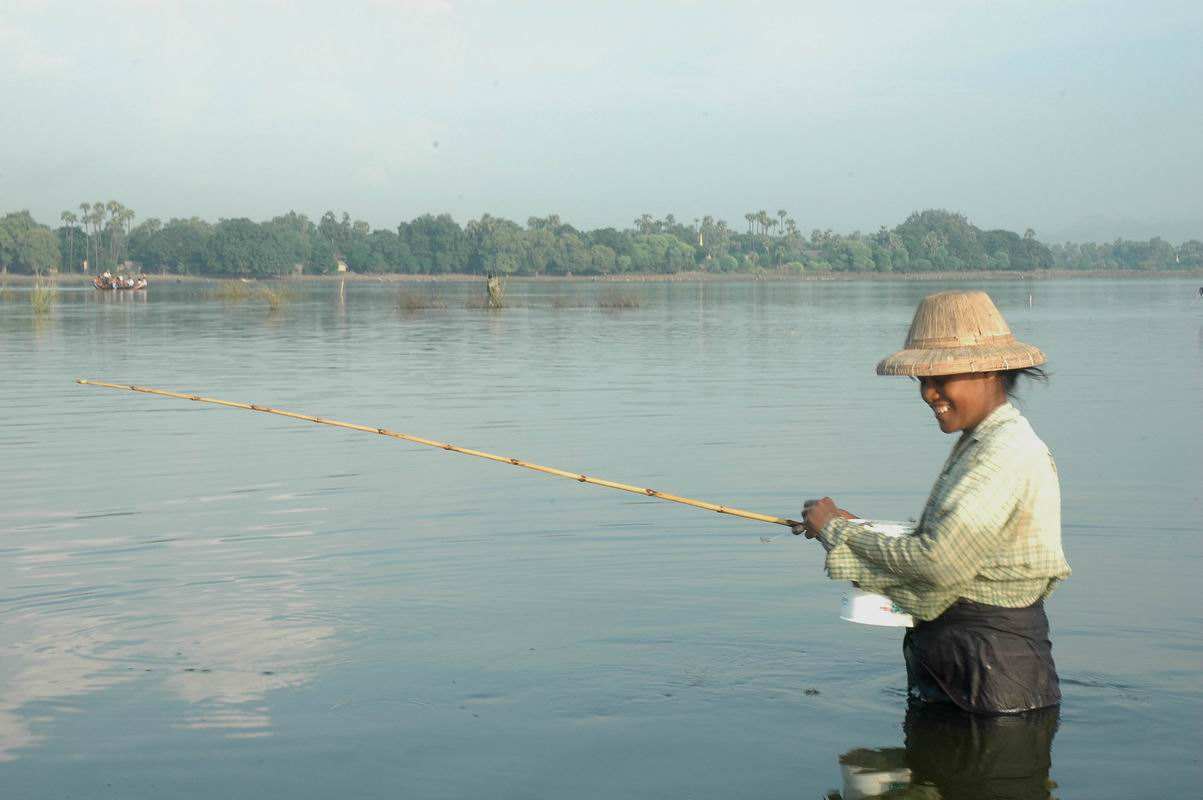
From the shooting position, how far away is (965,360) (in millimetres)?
4590

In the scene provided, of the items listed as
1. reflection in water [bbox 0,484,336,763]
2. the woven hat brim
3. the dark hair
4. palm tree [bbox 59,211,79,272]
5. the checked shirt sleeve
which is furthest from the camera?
palm tree [bbox 59,211,79,272]

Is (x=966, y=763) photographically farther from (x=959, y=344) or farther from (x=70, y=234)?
(x=70, y=234)

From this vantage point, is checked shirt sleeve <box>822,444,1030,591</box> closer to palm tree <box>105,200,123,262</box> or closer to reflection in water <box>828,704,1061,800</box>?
reflection in water <box>828,704,1061,800</box>

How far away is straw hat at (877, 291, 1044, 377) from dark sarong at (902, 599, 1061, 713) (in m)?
0.76

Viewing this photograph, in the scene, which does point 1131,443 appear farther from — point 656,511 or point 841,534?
point 841,534

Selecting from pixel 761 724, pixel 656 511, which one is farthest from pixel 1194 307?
pixel 761 724

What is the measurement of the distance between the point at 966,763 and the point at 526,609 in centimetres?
291

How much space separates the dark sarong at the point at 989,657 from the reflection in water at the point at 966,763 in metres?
0.08

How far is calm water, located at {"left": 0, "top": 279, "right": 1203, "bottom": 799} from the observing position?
17.1 ft

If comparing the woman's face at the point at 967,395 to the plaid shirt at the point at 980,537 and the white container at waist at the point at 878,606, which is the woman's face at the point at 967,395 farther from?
the white container at waist at the point at 878,606

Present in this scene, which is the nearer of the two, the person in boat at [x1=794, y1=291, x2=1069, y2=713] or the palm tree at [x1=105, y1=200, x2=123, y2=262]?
the person in boat at [x1=794, y1=291, x2=1069, y2=713]

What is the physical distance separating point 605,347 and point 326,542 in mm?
20602

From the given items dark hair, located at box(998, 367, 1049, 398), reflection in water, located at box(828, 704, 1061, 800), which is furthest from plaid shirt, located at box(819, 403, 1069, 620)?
reflection in water, located at box(828, 704, 1061, 800)

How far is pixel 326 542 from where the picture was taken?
9.20 meters
